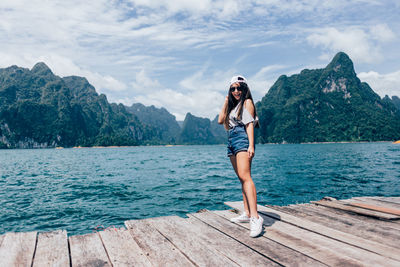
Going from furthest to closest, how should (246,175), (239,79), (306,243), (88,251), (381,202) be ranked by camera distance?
(381,202) → (239,79) → (246,175) → (306,243) → (88,251)

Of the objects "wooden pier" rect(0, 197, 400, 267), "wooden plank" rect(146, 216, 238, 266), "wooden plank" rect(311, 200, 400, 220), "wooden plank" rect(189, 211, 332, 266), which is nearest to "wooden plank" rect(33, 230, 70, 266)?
"wooden pier" rect(0, 197, 400, 267)

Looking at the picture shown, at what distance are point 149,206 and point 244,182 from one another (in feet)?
28.8

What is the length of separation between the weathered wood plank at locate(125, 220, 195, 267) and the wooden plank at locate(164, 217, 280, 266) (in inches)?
18.6

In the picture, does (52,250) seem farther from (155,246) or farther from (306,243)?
(306,243)

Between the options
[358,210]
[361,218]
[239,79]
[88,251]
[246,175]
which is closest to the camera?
[88,251]

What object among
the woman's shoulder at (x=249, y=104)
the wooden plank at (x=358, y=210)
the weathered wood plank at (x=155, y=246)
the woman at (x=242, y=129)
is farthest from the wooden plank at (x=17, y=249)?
the wooden plank at (x=358, y=210)

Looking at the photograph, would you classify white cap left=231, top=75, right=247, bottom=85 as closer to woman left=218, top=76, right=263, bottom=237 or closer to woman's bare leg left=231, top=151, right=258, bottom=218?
woman left=218, top=76, right=263, bottom=237

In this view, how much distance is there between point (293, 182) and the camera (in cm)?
1947

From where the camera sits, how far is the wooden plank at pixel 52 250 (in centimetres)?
304

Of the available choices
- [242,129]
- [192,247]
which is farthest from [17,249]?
[242,129]

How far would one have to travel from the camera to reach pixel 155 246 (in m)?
3.51

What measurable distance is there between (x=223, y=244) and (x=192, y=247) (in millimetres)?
442

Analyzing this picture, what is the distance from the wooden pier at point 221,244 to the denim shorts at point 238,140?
4.42 feet

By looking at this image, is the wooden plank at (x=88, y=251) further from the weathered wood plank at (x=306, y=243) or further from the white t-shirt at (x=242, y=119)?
the white t-shirt at (x=242, y=119)
